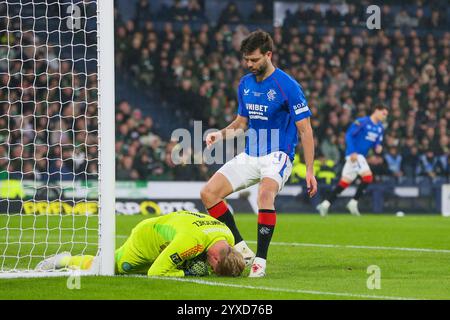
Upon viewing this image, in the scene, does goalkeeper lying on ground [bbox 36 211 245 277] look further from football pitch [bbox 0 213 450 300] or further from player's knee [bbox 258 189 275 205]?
player's knee [bbox 258 189 275 205]

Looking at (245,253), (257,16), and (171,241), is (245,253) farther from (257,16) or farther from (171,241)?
(257,16)

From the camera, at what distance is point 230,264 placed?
809 cm

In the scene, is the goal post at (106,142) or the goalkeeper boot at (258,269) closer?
the goal post at (106,142)

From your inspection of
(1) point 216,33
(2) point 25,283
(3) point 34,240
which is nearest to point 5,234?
(3) point 34,240

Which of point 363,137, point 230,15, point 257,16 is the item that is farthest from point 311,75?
point 363,137

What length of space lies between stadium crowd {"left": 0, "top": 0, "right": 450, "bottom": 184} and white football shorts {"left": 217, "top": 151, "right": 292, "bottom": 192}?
12091mm

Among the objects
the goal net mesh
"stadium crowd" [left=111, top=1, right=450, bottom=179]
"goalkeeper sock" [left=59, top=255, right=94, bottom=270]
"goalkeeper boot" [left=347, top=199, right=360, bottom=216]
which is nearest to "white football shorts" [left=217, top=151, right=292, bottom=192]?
"goalkeeper sock" [left=59, top=255, right=94, bottom=270]

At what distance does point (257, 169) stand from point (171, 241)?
146 cm

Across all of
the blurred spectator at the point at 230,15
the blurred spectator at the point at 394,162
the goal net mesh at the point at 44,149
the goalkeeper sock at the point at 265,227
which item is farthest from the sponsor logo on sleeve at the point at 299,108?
the blurred spectator at the point at 230,15

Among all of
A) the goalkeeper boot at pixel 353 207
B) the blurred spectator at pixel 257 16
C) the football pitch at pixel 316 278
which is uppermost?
the blurred spectator at pixel 257 16

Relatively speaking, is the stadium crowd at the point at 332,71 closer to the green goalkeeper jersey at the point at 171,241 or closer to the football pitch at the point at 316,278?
the football pitch at the point at 316,278

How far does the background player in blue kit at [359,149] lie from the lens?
19781 millimetres

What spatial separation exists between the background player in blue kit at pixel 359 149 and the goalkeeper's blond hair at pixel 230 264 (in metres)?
11.7

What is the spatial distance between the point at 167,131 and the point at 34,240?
452 inches
